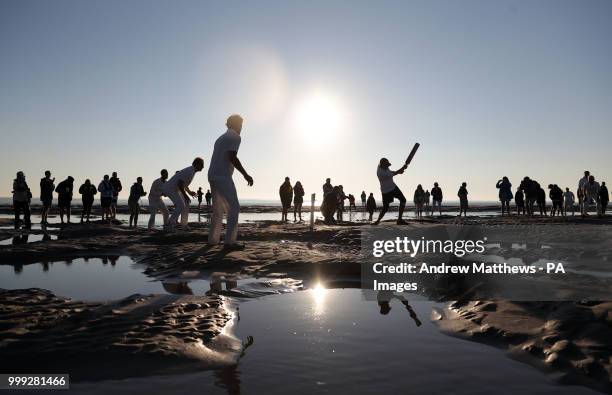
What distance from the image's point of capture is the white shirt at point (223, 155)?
7.27 meters

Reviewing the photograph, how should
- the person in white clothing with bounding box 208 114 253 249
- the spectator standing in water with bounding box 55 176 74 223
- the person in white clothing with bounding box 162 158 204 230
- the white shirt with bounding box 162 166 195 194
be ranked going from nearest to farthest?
the person in white clothing with bounding box 208 114 253 249 < the person in white clothing with bounding box 162 158 204 230 < the white shirt with bounding box 162 166 195 194 < the spectator standing in water with bounding box 55 176 74 223

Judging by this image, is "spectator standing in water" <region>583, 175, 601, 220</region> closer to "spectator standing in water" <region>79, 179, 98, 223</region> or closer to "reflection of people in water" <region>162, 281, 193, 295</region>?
"reflection of people in water" <region>162, 281, 193, 295</region>

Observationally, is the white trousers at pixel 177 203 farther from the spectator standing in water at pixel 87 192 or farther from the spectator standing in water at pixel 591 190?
the spectator standing in water at pixel 591 190

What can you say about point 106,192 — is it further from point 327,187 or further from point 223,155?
point 223,155

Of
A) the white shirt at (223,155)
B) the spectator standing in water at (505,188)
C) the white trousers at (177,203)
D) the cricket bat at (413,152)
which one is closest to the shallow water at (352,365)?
the white shirt at (223,155)

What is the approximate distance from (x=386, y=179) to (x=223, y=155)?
19.9ft

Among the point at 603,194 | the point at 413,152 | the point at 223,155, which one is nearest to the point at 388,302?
the point at 223,155

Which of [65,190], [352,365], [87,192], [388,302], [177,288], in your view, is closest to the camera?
[352,365]

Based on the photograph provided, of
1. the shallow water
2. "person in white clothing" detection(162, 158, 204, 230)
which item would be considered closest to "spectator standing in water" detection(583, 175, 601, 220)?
"person in white clothing" detection(162, 158, 204, 230)

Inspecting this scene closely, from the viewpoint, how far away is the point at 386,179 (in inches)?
476

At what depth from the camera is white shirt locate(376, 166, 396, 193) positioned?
1205 cm

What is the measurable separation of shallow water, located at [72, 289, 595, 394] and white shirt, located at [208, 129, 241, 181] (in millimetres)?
3918

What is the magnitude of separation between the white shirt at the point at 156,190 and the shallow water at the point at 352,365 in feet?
32.3

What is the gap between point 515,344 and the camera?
307cm
